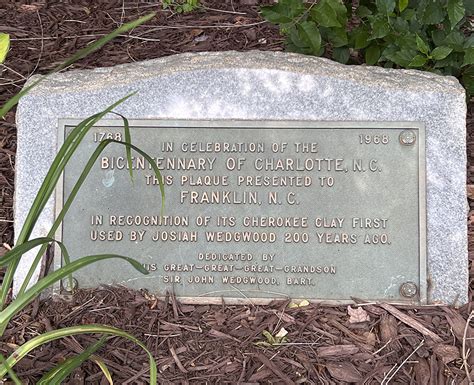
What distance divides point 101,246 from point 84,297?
0.75ft

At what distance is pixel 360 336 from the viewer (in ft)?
7.73

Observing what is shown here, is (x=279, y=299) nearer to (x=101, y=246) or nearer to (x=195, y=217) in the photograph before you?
(x=195, y=217)

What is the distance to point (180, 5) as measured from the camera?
3734 millimetres

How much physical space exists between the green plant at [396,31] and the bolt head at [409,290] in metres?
Result: 1.09

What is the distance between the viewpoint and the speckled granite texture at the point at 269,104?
2.45 m

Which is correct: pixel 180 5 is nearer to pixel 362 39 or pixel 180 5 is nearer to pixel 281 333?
pixel 362 39

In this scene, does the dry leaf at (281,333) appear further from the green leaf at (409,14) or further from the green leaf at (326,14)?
the green leaf at (409,14)

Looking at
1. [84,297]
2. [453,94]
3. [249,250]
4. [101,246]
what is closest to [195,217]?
[249,250]

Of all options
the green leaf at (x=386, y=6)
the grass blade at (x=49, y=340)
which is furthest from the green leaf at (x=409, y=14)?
the grass blade at (x=49, y=340)

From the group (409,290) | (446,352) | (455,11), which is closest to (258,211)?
(409,290)

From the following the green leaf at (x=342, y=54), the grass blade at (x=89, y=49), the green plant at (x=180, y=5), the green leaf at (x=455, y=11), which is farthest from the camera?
the green plant at (x=180, y=5)

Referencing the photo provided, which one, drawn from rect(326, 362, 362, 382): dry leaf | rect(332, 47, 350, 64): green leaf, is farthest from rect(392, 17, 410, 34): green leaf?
rect(326, 362, 362, 382): dry leaf

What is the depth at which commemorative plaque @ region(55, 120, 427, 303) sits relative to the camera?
242cm

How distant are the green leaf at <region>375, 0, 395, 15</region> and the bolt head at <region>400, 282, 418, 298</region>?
52.7 inches
